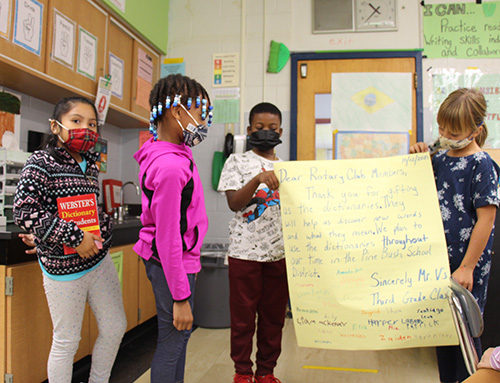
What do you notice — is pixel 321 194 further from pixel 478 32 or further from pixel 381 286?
pixel 478 32

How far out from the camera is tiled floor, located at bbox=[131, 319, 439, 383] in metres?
1.84

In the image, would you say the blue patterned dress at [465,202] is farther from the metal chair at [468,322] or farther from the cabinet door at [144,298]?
the cabinet door at [144,298]

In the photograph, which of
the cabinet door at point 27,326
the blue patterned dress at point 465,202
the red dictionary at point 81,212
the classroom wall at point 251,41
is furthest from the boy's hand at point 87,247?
the classroom wall at point 251,41

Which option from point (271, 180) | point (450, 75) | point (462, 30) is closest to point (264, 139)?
point (271, 180)

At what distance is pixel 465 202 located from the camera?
4.47 feet

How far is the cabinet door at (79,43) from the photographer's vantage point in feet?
6.44

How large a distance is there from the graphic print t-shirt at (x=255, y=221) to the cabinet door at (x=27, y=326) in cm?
85

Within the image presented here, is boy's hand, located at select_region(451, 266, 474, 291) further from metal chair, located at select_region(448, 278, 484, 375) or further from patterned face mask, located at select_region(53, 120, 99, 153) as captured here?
patterned face mask, located at select_region(53, 120, 99, 153)

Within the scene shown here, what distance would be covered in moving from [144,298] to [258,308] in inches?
43.4

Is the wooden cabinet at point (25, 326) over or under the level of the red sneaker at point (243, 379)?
over

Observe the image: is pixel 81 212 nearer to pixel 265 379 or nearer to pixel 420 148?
pixel 265 379

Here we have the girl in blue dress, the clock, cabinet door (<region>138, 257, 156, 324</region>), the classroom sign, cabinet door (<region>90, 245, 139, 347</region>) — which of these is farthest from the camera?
the clock

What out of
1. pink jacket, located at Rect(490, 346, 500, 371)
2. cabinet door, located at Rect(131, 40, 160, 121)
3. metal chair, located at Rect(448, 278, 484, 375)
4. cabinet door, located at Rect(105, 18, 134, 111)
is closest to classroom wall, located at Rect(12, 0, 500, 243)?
cabinet door, located at Rect(131, 40, 160, 121)

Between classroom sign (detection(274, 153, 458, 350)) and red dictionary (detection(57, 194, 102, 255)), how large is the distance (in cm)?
73
